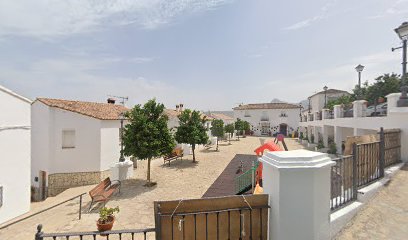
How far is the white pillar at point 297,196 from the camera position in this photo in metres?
3.01

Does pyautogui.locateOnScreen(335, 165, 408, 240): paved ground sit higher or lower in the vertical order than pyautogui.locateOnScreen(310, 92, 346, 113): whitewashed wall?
lower

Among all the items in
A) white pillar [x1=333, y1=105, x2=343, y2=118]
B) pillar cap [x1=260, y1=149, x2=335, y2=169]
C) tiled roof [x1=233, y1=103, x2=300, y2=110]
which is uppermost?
tiled roof [x1=233, y1=103, x2=300, y2=110]

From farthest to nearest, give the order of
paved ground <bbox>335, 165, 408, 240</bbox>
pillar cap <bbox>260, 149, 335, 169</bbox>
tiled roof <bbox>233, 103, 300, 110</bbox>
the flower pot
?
tiled roof <bbox>233, 103, 300, 110</bbox> < the flower pot < paved ground <bbox>335, 165, 408, 240</bbox> < pillar cap <bbox>260, 149, 335, 169</bbox>

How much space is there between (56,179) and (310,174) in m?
18.5

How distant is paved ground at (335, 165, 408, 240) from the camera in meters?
3.67

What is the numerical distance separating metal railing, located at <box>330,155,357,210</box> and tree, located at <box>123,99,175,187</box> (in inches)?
399

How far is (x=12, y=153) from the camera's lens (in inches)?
444

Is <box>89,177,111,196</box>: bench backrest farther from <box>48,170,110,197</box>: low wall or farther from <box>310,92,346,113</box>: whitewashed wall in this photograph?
<box>310,92,346,113</box>: whitewashed wall

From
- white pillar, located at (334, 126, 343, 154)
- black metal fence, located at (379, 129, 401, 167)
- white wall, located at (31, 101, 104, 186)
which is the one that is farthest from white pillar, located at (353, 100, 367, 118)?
white wall, located at (31, 101, 104, 186)

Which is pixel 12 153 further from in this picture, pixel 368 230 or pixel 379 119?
pixel 379 119

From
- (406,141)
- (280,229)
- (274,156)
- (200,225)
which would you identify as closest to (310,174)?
(274,156)

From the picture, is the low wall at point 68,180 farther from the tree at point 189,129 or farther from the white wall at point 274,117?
the white wall at point 274,117

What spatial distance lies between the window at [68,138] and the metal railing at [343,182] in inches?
699

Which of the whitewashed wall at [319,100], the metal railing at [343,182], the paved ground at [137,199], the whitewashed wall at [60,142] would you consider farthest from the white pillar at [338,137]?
the whitewashed wall at [319,100]
